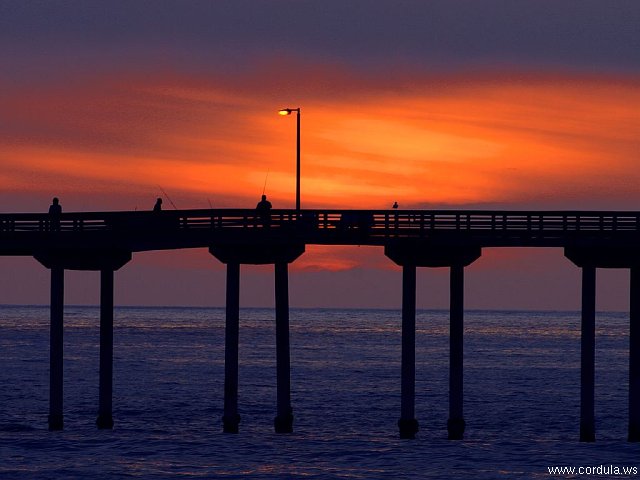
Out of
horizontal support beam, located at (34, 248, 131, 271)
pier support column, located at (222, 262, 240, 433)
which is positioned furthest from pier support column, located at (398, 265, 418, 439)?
horizontal support beam, located at (34, 248, 131, 271)

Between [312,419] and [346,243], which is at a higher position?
[346,243]

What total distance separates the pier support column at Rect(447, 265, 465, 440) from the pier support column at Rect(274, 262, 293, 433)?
577 cm

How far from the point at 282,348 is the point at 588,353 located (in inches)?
416

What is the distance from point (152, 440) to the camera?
45.3 meters

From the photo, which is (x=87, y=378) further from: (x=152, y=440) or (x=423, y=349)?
(x=423, y=349)

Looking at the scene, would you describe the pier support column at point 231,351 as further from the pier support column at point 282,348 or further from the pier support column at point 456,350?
the pier support column at point 456,350

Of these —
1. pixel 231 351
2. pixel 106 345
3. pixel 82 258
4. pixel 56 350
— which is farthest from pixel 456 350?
pixel 56 350

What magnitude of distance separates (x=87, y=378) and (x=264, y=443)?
45.2 m

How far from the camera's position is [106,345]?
1646 inches

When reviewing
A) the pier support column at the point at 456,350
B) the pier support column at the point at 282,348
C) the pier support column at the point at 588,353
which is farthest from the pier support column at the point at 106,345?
the pier support column at the point at 588,353

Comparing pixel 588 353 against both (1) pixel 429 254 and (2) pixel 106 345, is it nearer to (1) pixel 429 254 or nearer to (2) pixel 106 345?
(1) pixel 429 254

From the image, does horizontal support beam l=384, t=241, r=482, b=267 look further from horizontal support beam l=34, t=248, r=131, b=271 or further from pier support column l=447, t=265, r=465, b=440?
horizontal support beam l=34, t=248, r=131, b=271

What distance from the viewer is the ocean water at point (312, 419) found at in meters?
38.4

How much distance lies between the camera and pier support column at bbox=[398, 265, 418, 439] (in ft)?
137
